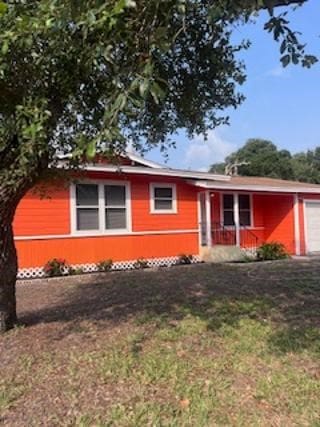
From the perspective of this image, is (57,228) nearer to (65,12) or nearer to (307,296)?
(307,296)

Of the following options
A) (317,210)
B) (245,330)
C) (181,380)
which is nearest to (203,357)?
(181,380)

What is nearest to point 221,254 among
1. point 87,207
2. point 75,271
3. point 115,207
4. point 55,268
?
point 115,207

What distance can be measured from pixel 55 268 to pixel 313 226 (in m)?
12.7

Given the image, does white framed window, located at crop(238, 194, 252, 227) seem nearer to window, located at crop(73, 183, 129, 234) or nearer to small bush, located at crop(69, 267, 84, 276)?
window, located at crop(73, 183, 129, 234)

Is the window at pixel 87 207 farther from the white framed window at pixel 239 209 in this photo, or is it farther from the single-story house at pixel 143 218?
the white framed window at pixel 239 209

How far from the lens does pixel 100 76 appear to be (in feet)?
18.8

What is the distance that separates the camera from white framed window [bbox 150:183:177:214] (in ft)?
57.7

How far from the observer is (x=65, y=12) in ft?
12.1

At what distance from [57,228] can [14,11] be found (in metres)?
11.4

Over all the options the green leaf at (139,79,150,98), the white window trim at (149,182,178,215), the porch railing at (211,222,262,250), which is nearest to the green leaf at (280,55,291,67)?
the green leaf at (139,79,150,98)

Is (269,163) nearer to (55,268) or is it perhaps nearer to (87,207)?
(87,207)

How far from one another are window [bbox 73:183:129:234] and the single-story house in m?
0.03

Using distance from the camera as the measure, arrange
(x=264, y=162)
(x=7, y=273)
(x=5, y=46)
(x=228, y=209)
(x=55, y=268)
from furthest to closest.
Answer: (x=264, y=162)
(x=228, y=209)
(x=55, y=268)
(x=7, y=273)
(x=5, y=46)

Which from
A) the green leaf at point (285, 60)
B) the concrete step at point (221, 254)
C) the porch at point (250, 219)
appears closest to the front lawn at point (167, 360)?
the green leaf at point (285, 60)
